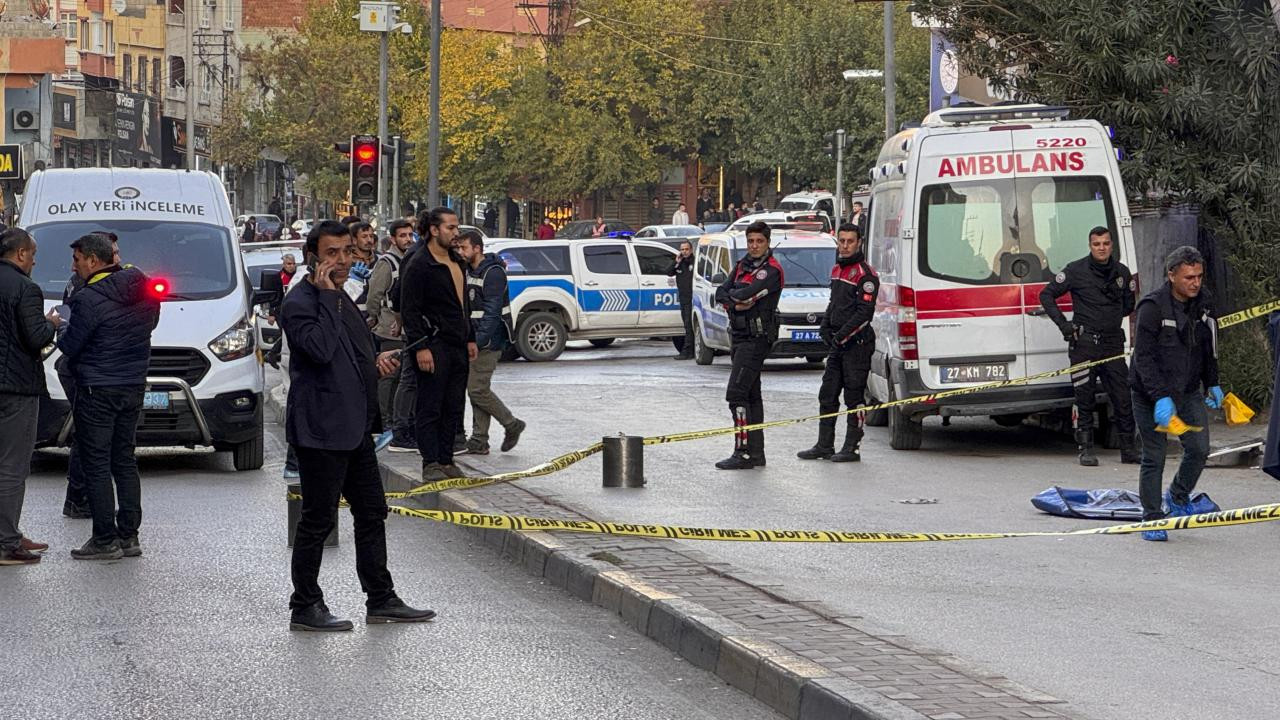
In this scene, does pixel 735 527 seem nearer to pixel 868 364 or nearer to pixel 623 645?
pixel 623 645

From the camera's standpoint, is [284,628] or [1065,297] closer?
[284,628]

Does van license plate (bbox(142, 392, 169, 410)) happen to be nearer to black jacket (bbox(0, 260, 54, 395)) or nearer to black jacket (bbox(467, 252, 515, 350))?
black jacket (bbox(467, 252, 515, 350))

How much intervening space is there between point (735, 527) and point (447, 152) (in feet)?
172

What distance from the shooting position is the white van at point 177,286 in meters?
14.1

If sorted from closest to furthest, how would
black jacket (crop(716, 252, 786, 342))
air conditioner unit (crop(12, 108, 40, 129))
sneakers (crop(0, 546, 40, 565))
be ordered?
sneakers (crop(0, 546, 40, 565)) → black jacket (crop(716, 252, 786, 342)) → air conditioner unit (crop(12, 108, 40, 129))

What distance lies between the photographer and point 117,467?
10.4 meters

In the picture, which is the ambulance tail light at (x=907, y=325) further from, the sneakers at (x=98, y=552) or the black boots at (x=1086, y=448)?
the sneakers at (x=98, y=552)

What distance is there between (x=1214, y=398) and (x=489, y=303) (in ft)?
20.0

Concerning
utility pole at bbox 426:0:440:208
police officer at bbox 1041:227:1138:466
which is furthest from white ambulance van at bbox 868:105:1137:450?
utility pole at bbox 426:0:440:208

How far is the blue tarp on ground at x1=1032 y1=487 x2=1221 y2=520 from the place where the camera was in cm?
1152

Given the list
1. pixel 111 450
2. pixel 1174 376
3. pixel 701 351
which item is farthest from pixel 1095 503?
pixel 701 351

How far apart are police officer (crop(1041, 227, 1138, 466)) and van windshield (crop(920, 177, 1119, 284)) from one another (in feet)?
2.31

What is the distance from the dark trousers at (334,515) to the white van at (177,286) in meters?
5.56

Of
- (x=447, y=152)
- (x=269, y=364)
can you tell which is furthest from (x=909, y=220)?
(x=447, y=152)
